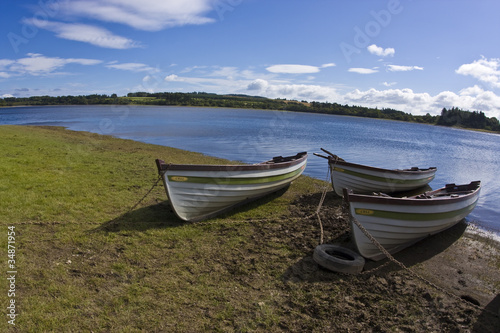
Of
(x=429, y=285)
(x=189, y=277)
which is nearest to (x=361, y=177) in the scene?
(x=429, y=285)

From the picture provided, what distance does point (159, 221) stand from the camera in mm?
8070

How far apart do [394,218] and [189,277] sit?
470cm

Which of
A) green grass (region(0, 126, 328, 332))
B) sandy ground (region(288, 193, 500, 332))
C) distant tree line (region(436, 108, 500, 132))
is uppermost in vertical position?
distant tree line (region(436, 108, 500, 132))

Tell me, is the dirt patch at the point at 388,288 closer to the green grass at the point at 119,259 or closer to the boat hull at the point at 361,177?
the green grass at the point at 119,259

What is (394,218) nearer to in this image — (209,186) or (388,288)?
(388,288)

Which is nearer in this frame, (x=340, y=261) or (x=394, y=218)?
(x=340, y=261)

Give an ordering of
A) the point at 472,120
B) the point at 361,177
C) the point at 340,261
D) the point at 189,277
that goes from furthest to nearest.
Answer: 1. the point at 472,120
2. the point at 361,177
3. the point at 340,261
4. the point at 189,277

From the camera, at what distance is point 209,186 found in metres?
7.95

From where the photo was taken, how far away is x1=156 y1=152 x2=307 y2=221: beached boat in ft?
24.2

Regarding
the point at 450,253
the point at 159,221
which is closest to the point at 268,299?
the point at 159,221

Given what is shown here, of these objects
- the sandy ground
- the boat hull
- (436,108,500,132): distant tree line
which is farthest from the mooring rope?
(436,108,500,132): distant tree line

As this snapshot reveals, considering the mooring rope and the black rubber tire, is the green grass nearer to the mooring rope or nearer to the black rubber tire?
the black rubber tire

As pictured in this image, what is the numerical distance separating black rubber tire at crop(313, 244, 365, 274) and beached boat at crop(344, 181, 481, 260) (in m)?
0.30

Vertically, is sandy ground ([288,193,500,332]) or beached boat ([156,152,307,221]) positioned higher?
beached boat ([156,152,307,221])
